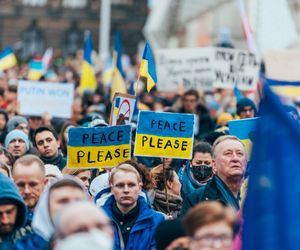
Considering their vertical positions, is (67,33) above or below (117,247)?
above

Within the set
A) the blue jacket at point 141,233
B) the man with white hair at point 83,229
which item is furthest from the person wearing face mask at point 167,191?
the man with white hair at point 83,229

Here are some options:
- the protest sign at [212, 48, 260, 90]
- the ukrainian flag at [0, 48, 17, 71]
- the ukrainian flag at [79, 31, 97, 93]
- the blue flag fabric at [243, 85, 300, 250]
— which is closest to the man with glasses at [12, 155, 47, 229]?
the blue flag fabric at [243, 85, 300, 250]

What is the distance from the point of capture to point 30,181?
7703 millimetres

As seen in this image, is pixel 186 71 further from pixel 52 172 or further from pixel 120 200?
pixel 120 200

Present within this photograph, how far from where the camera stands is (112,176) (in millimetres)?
8062

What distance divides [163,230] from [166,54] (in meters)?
11.8

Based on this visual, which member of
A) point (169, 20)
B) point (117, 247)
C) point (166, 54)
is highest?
point (169, 20)

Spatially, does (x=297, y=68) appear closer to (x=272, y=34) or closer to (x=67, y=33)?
(x=272, y=34)

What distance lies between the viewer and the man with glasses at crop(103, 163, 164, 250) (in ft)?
25.9

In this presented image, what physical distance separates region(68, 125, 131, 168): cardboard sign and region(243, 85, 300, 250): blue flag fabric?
161 inches

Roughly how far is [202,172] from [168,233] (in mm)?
3502

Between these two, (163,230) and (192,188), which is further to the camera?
(192,188)

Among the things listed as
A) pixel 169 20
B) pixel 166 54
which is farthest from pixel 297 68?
pixel 169 20

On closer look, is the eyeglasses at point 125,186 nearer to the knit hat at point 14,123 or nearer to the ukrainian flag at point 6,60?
the knit hat at point 14,123
